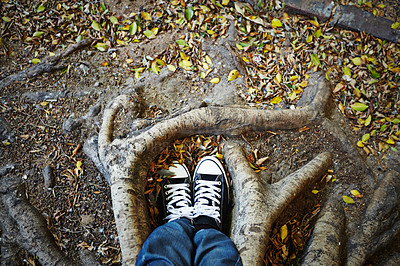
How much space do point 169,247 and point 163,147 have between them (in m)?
0.84

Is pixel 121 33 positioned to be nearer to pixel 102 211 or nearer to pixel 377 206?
pixel 102 211

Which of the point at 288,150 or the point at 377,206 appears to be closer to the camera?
the point at 377,206

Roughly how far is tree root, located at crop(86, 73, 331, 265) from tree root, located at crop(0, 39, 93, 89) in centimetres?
92

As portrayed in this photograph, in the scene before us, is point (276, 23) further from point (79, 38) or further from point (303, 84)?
point (79, 38)

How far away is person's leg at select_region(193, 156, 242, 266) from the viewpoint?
2.00 metres

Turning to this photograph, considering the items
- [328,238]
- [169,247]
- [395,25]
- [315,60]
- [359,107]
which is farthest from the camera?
[395,25]

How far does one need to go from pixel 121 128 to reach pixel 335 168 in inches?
82.9

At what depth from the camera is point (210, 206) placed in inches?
93.0

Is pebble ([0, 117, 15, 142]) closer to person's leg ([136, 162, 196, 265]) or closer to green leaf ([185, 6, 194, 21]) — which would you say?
person's leg ([136, 162, 196, 265])

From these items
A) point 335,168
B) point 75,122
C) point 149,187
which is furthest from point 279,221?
point 75,122

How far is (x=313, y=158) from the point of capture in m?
2.51

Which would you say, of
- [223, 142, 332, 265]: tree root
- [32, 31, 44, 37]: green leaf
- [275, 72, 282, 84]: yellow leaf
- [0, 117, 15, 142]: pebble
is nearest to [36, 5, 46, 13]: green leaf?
[32, 31, 44, 37]: green leaf

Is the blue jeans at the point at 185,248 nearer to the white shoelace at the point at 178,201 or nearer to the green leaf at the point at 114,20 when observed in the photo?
the white shoelace at the point at 178,201

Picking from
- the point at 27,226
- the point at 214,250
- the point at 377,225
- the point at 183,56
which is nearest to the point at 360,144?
the point at 377,225
